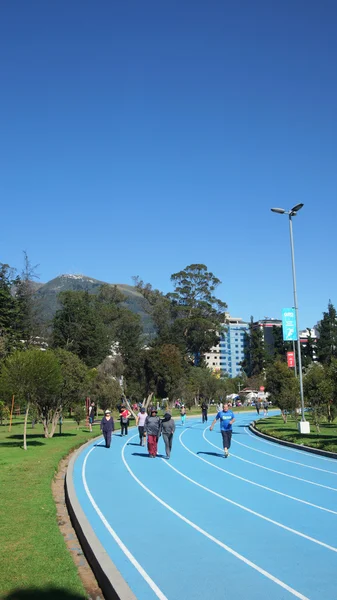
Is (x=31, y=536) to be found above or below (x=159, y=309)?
below

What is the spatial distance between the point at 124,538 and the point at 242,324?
194m

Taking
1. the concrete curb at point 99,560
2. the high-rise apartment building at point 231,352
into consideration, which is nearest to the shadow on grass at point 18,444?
the concrete curb at point 99,560

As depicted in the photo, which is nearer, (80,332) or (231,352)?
(80,332)

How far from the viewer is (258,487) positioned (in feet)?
39.0

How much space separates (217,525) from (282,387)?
27.6 metres

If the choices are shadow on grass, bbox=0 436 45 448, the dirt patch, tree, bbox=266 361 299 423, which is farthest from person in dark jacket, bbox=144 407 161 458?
tree, bbox=266 361 299 423

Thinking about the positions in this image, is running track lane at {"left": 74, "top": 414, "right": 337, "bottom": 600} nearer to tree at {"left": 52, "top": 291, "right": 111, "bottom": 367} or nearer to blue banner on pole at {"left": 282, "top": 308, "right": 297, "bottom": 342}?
blue banner on pole at {"left": 282, "top": 308, "right": 297, "bottom": 342}

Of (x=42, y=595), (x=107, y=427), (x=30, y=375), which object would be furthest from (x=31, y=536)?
(x=107, y=427)

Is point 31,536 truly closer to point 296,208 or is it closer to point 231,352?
point 296,208

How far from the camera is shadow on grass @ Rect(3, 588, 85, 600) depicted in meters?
5.14

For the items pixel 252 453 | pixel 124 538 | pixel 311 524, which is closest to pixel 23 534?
pixel 124 538

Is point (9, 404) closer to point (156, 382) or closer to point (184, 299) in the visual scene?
point (156, 382)

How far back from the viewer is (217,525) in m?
8.38

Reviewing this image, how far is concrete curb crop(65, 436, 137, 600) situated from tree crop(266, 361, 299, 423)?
25.1 m
